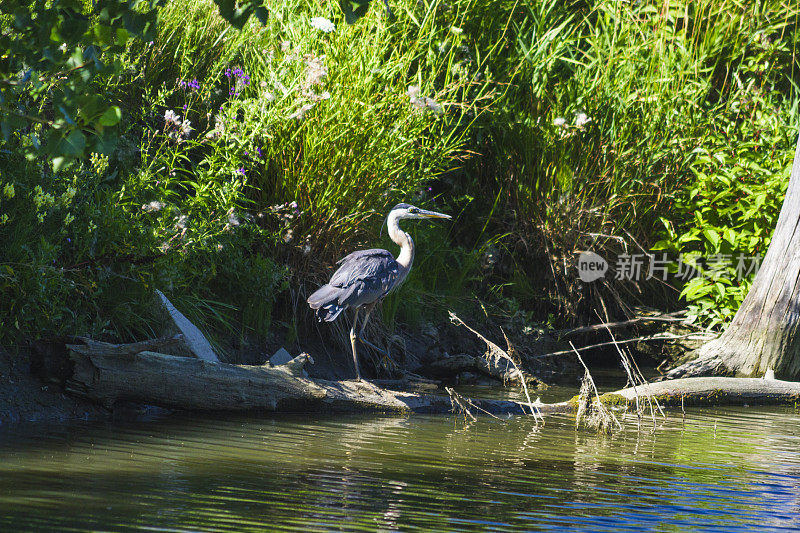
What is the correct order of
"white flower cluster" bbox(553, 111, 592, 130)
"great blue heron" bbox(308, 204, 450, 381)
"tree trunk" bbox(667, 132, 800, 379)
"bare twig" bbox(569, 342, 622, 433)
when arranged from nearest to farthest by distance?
"bare twig" bbox(569, 342, 622, 433) < "great blue heron" bbox(308, 204, 450, 381) < "tree trunk" bbox(667, 132, 800, 379) < "white flower cluster" bbox(553, 111, 592, 130)

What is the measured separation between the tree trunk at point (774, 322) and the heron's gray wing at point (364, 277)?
9.49ft

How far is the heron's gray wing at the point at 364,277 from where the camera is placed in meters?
6.15

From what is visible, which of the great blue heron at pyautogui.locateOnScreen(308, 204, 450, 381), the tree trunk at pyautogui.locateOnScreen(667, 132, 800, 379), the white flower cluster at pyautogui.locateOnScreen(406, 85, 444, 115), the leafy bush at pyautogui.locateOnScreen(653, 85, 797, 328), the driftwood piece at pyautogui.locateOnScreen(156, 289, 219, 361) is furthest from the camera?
the leafy bush at pyautogui.locateOnScreen(653, 85, 797, 328)

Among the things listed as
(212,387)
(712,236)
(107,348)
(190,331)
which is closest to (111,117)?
(107,348)

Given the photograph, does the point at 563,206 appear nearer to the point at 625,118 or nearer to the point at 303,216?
the point at 625,118

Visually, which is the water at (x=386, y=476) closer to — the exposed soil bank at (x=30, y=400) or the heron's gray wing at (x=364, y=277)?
the exposed soil bank at (x=30, y=400)

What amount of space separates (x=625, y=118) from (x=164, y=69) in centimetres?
417

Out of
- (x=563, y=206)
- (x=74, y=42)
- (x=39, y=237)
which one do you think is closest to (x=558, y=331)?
(x=563, y=206)

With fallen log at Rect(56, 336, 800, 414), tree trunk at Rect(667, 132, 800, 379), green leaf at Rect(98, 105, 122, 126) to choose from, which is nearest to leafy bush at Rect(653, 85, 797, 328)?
tree trunk at Rect(667, 132, 800, 379)

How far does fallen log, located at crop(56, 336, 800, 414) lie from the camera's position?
502 centimetres

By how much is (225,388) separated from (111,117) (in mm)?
3020

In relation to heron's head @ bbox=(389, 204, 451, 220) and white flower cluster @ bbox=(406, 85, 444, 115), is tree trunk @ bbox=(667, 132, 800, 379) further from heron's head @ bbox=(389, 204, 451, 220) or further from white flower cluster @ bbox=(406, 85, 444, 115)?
white flower cluster @ bbox=(406, 85, 444, 115)

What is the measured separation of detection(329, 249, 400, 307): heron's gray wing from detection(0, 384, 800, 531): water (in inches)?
36.5

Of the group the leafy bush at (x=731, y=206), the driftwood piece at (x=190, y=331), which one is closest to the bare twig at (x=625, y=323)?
the leafy bush at (x=731, y=206)
